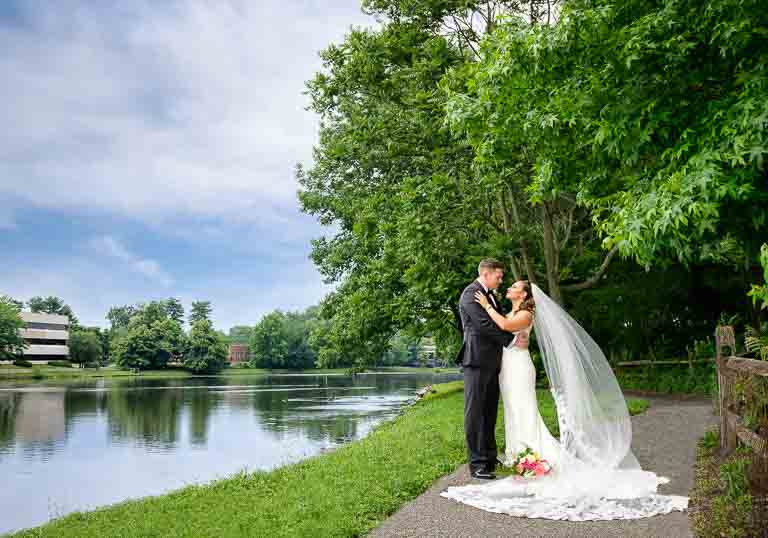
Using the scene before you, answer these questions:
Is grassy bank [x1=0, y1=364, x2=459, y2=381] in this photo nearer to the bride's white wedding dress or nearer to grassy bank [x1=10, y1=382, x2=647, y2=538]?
grassy bank [x1=10, y1=382, x2=647, y2=538]

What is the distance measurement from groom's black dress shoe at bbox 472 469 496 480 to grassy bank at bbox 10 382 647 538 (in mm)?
539

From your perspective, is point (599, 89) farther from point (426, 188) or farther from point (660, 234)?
point (426, 188)

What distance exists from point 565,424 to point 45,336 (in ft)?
374

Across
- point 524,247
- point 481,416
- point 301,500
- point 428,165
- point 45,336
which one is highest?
point 428,165

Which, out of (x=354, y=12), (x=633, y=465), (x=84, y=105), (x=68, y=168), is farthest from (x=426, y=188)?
(x=68, y=168)

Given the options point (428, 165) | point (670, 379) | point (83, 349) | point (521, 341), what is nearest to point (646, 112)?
point (521, 341)

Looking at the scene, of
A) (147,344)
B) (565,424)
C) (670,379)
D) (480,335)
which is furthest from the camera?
(147,344)

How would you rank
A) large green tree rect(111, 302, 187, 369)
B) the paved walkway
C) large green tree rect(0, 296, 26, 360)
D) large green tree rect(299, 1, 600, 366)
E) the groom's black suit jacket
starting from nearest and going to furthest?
the paved walkway → the groom's black suit jacket → large green tree rect(299, 1, 600, 366) → large green tree rect(0, 296, 26, 360) → large green tree rect(111, 302, 187, 369)

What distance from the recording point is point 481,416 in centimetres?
807

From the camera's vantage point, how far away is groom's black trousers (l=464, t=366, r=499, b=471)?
8000 millimetres

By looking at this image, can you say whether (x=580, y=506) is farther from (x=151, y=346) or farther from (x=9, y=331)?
(x=151, y=346)

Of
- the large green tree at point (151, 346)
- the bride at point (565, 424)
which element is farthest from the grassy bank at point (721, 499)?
the large green tree at point (151, 346)

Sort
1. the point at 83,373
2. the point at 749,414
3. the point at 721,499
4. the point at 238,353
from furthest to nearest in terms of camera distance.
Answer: the point at 238,353, the point at 83,373, the point at 749,414, the point at 721,499

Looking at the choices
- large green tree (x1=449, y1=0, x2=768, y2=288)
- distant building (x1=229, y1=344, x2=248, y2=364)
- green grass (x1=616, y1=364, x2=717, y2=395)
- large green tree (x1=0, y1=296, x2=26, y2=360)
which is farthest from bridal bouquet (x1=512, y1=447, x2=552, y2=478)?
distant building (x1=229, y1=344, x2=248, y2=364)
